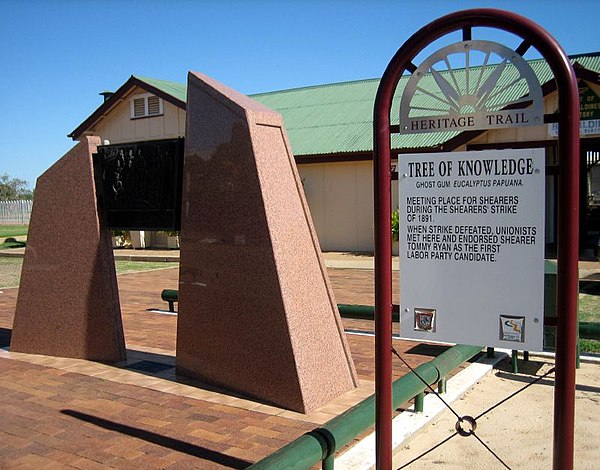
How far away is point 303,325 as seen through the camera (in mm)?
5344

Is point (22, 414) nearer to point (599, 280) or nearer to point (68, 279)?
point (68, 279)

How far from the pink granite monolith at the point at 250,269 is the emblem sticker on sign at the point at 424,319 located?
2037mm

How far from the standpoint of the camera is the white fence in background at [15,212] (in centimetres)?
4647

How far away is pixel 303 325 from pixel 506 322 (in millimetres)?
2476

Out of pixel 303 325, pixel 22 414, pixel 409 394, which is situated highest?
pixel 303 325

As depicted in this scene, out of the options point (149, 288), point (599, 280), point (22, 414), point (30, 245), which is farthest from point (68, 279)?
point (599, 280)

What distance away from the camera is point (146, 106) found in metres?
23.1

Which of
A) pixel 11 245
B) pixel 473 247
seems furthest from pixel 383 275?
pixel 11 245

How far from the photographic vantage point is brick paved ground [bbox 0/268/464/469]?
438 centimetres

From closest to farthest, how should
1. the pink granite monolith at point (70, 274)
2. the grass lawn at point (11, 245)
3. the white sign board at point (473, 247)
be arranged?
the white sign board at point (473, 247) < the pink granite monolith at point (70, 274) < the grass lawn at point (11, 245)

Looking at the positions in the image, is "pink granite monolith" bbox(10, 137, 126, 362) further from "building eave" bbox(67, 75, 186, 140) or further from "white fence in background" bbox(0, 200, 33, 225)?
"white fence in background" bbox(0, 200, 33, 225)

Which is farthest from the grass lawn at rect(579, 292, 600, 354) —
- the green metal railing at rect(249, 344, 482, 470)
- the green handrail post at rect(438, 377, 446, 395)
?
the green metal railing at rect(249, 344, 482, 470)

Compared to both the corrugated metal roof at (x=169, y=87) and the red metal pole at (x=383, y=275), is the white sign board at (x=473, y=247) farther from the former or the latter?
the corrugated metal roof at (x=169, y=87)

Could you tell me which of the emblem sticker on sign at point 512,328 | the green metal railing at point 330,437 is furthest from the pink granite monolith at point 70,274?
the emblem sticker on sign at point 512,328
